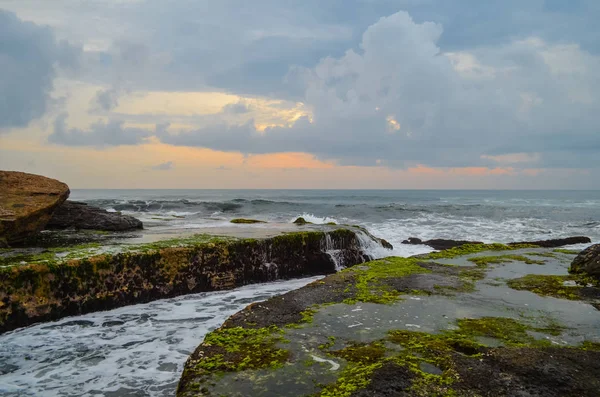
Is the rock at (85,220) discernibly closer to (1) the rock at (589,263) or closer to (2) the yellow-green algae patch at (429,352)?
(2) the yellow-green algae patch at (429,352)

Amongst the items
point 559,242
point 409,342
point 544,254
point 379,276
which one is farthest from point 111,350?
point 559,242

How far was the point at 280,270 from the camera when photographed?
37.2 feet

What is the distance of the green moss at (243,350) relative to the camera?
3.87 m

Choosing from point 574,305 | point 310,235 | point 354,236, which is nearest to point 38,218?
point 310,235

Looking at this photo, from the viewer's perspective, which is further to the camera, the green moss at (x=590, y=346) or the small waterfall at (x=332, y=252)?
the small waterfall at (x=332, y=252)

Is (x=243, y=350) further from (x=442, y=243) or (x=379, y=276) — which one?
(x=442, y=243)

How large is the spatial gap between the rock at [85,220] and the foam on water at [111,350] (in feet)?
19.7

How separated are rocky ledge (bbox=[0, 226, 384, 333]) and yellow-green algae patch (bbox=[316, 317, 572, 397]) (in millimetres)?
5739

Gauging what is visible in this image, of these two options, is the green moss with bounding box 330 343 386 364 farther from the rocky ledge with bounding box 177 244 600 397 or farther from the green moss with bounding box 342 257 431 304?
the green moss with bounding box 342 257 431 304

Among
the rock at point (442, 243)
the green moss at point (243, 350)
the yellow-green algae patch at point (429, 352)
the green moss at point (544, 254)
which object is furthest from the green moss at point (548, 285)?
the rock at point (442, 243)

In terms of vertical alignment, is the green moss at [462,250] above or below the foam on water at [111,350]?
above

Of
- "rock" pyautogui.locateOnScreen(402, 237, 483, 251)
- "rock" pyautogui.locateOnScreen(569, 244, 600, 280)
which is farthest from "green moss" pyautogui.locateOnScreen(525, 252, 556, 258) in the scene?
"rock" pyautogui.locateOnScreen(402, 237, 483, 251)

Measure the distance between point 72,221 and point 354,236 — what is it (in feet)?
31.1

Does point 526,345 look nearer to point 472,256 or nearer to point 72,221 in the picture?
point 472,256
